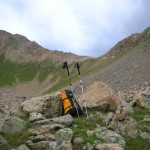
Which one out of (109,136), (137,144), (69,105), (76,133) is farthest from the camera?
(69,105)

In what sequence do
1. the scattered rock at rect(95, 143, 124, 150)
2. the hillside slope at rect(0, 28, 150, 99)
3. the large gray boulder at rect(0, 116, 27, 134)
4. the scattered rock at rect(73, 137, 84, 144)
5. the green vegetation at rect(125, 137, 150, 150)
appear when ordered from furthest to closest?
1. the hillside slope at rect(0, 28, 150, 99)
2. the large gray boulder at rect(0, 116, 27, 134)
3. the green vegetation at rect(125, 137, 150, 150)
4. the scattered rock at rect(73, 137, 84, 144)
5. the scattered rock at rect(95, 143, 124, 150)

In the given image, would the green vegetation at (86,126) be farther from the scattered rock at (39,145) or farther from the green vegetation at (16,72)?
the green vegetation at (16,72)

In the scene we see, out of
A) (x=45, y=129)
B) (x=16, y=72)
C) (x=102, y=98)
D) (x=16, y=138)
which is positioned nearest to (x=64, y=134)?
(x=45, y=129)

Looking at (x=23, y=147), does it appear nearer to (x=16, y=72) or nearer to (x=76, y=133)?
(x=76, y=133)

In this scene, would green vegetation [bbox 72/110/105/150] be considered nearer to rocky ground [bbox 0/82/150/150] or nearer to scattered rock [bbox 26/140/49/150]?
rocky ground [bbox 0/82/150/150]

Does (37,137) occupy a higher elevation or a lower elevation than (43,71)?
lower

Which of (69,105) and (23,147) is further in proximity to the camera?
(69,105)

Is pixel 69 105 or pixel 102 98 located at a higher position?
pixel 102 98

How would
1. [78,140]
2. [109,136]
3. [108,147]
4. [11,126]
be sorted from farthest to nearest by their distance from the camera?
[11,126], [109,136], [78,140], [108,147]

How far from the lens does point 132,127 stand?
20.4 metres

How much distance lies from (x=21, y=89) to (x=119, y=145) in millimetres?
140684

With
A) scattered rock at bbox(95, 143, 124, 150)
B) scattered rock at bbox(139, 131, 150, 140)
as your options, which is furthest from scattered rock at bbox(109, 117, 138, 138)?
scattered rock at bbox(95, 143, 124, 150)

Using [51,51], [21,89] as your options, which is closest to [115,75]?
[21,89]

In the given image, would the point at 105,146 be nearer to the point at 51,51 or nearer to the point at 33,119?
the point at 33,119
